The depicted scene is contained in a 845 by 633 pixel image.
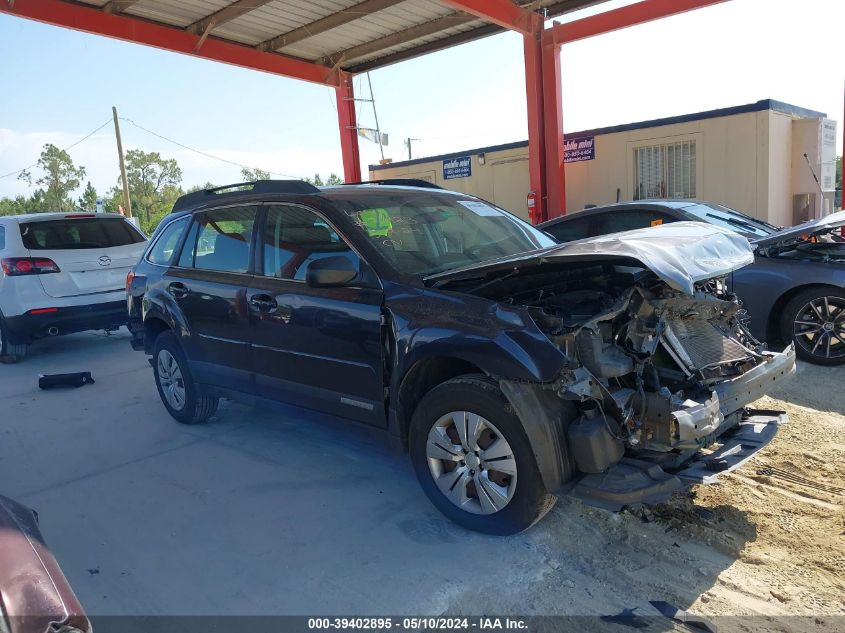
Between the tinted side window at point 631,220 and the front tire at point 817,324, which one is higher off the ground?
the tinted side window at point 631,220

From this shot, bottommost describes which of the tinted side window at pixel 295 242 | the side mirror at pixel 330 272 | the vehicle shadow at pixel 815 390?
the vehicle shadow at pixel 815 390

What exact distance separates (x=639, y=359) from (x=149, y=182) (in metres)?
53.7

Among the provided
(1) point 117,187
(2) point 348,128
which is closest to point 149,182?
(1) point 117,187

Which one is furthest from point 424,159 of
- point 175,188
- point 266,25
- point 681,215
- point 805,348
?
point 175,188

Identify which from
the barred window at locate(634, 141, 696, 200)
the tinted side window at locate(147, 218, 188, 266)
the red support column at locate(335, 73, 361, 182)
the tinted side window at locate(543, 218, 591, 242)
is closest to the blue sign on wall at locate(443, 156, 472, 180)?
the red support column at locate(335, 73, 361, 182)

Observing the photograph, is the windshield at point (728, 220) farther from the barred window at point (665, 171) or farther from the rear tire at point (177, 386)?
the barred window at point (665, 171)

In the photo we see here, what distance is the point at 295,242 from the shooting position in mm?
4219

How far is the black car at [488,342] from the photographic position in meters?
3.00

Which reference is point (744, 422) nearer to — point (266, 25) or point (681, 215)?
point (681, 215)

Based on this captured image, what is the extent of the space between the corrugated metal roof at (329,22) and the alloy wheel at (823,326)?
7.99 m

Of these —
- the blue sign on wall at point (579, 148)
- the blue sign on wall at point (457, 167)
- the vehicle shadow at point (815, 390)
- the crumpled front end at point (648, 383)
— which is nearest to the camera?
the crumpled front end at point (648, 383)

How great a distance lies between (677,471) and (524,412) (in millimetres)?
804

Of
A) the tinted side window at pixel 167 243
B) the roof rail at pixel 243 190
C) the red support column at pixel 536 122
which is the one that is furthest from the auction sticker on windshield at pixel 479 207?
the red support column at pixel 536 122

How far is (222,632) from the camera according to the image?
8.95 ft
